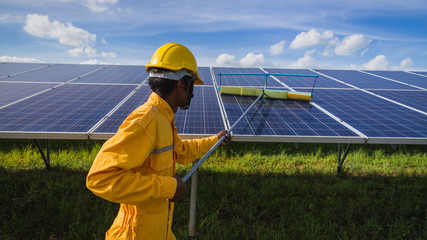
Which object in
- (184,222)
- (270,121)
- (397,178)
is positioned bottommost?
(184,222)

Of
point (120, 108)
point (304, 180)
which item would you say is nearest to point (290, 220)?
point (304, 180)

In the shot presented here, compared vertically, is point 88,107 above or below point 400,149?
above

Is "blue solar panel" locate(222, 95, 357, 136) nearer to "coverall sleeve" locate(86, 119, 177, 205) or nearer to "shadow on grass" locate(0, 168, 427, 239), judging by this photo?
"shadow on grass" locate(0, 168, 427, 239)

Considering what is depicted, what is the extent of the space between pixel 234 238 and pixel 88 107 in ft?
13.0

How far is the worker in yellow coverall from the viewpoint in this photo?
151 cm

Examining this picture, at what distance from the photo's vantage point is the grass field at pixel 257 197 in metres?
4.01

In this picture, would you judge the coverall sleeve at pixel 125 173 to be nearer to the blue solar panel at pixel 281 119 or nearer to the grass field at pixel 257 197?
the blue solar panel at pixel 281 119

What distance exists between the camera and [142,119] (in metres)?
1.67

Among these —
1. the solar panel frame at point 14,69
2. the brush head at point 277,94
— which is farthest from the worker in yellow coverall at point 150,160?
the solar panel frame at point 14,69

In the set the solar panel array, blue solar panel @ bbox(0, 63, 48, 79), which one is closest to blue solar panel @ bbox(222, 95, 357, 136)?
the solar panel array

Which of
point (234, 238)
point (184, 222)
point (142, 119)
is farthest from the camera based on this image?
point (184, 222)

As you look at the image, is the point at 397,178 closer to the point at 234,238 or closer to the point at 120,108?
the point at 234,238

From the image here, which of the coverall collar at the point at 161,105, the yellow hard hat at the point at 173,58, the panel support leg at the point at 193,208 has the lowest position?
the panel support leg at the point at 193,208

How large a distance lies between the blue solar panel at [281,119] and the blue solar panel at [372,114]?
0.45 meters
